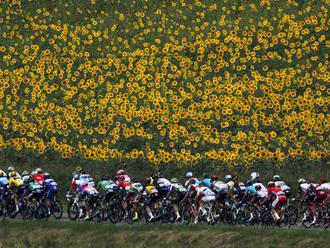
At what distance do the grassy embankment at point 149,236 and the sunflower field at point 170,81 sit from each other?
36.8 ft

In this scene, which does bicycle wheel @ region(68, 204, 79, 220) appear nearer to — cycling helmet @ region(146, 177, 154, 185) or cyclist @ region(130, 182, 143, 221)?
cyclist @ region(130, 182, 143, 221)

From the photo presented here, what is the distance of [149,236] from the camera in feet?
108

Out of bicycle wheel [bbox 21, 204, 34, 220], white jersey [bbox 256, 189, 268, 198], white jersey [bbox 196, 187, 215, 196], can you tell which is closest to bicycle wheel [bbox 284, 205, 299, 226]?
white jersey [bbox 256, 189, 268, 198]

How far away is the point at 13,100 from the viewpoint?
50.4 metres

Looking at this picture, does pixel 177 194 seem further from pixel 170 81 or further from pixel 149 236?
pixel 170 81

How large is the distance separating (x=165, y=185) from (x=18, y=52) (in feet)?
62.7

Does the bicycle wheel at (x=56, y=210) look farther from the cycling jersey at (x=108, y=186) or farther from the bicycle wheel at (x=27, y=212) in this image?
the cycling jersey at (x=108, y=186)

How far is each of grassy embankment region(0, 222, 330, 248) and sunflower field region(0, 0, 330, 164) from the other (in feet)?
36.8

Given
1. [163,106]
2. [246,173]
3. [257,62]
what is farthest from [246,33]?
[246,173]

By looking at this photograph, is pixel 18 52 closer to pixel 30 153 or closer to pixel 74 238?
pixel 30 153

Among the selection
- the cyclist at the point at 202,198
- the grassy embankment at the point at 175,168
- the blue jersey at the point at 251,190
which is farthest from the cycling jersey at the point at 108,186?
the grassy embankment at the point at 175,168

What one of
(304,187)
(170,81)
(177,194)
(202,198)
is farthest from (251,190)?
(170,81)

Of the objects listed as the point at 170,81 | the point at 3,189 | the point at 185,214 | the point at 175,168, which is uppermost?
the point at 170,81

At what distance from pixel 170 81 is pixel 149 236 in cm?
1700
